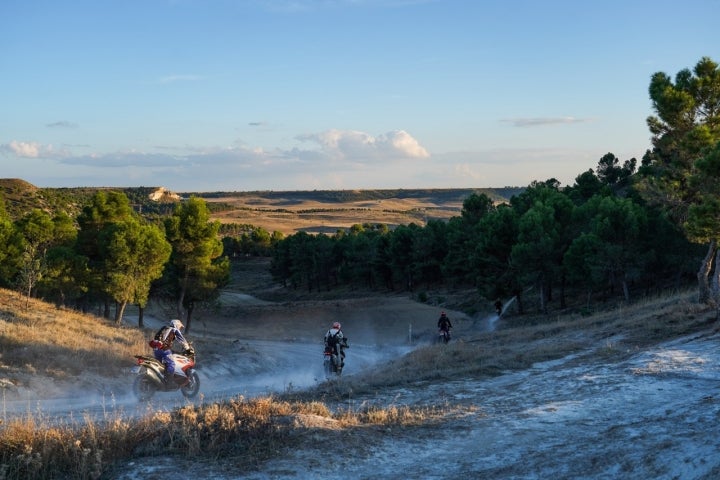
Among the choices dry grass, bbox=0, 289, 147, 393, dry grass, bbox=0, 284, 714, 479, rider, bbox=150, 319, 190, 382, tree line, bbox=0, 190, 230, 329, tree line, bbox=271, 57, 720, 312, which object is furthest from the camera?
tree line, bbox=0, 190, 230, 329

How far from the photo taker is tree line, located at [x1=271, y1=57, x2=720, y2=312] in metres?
24.4

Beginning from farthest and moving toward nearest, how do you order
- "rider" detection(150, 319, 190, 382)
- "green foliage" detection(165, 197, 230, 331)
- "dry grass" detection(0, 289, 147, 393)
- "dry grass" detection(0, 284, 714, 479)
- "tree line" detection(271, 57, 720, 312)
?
"green foliage" detection(165, 197, 230, 331) < "tree line" detection(271, 57, 720, 312) < "dry grass" detection(0, 289, 147, 393) < "rider" detection(150, 319, 190, 382) < "dry grass" detection(0, 284, 714, 479)

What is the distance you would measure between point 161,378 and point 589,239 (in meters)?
32.7

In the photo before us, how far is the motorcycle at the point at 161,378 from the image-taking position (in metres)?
14.2

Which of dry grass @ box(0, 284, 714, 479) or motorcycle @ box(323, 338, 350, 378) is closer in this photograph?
dry grass @ box(0, 284, 714, 479)

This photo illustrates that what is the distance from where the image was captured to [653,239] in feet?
135

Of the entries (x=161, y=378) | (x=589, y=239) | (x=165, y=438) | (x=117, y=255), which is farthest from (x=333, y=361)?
(x=589, y=239)

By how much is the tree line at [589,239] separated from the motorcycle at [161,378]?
15.1 m

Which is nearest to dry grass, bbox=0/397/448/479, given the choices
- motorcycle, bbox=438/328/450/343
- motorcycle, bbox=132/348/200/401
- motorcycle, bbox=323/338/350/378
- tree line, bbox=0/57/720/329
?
motorcycle, bbox=132/348/200/401

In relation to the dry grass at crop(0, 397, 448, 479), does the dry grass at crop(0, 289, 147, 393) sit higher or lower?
lower

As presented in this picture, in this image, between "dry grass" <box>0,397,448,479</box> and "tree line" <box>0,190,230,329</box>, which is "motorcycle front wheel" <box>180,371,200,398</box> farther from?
"tree line" <box>0,190,230,329</box>

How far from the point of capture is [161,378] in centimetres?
1455

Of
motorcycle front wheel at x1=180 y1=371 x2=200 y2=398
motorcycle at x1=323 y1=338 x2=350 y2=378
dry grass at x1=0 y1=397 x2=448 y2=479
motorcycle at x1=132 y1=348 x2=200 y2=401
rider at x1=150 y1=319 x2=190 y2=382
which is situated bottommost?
motorcycle at x1=323 y1=338 x2=350 y2=378

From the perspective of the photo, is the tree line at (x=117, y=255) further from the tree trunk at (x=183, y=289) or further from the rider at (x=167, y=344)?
the rider at (x=167, y=344)
